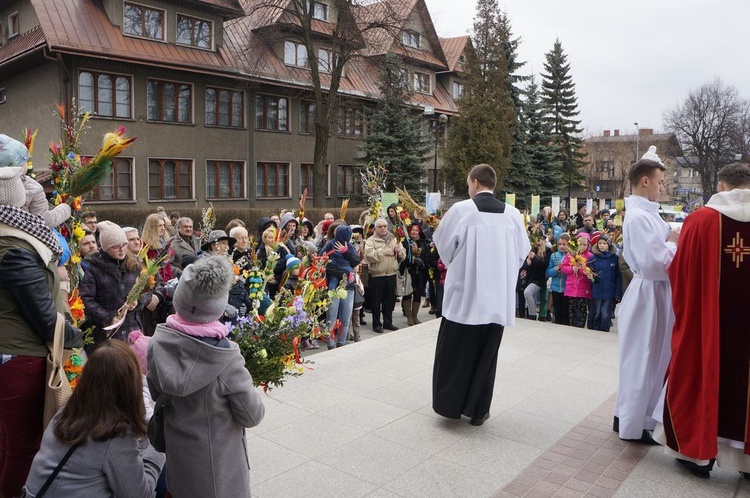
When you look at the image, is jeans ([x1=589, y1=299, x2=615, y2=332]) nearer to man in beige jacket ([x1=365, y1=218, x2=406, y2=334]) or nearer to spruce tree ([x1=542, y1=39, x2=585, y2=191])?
man in beige jacket ([x1=365, y1=218, x2=406, y2=334])

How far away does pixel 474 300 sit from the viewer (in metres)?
5.35

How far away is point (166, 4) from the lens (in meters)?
25.4

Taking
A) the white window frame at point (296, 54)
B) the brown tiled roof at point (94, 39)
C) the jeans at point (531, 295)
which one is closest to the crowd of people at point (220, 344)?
the jeans at point (531, 295)

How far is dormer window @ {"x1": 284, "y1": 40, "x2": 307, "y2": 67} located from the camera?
30.4 meters

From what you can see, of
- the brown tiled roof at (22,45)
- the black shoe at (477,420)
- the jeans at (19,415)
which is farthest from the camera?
the brown tiled roof at (22,45)

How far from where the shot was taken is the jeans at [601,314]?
393 inches

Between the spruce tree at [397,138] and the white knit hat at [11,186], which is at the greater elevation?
the spruce tree at [397,138]

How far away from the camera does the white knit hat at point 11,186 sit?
11.4 feet

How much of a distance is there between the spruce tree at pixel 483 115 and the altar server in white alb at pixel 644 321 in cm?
3228

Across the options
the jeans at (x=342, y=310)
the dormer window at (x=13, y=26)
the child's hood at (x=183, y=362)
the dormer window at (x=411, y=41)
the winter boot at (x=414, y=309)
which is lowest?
the winter boot at (x=414, y=309)

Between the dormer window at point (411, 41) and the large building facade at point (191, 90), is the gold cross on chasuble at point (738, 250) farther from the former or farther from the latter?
the dormer window at point (411, 41)

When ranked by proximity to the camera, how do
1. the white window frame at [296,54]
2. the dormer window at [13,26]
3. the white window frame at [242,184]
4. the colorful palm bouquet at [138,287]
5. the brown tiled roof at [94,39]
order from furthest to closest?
the white window frame at [296,54] < the white window frame at [242,184] < the dormer window at [13,26] < the brown tiled roof at [94,39] < the colorful palm bouquet at [138,287]

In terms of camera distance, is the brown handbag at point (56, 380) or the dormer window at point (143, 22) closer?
the brown handbag at point (56, 380)

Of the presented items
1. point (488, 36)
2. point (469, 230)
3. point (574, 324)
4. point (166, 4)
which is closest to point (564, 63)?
point (488, 36)
